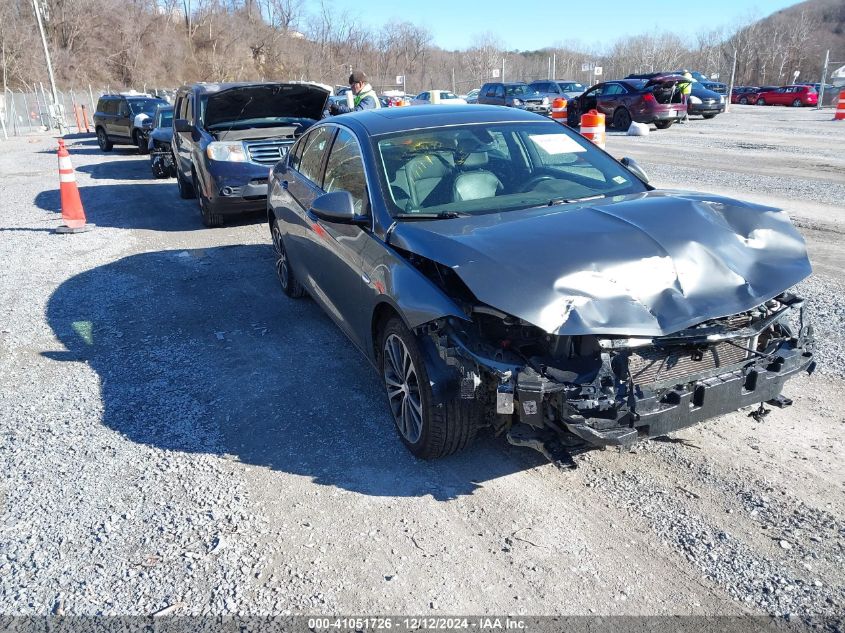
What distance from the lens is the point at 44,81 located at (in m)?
49.5

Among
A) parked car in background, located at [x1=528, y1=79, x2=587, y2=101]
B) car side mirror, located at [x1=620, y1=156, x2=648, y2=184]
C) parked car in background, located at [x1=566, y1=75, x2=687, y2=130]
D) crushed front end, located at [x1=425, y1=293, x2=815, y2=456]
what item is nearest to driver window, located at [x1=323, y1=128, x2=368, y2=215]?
crushed front end, located at [x1=425, y1=293, x2=815, y2=456]

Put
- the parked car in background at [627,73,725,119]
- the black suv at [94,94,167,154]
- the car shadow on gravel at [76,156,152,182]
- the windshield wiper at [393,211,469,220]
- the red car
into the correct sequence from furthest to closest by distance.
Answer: the red car, the parked car in background at [627,73,725,119], the black suv at [94,94,167,154], the car shadow on gravel at [76,156,152,182], the windshield wiper at [393,211,469,220]

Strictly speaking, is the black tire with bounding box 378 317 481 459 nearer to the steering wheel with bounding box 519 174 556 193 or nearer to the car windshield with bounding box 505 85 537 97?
the steering wheel with bounding box 519 174 556 193

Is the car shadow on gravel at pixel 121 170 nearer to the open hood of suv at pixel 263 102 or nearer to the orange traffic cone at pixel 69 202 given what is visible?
the orange traffic cone at pixel 69 202

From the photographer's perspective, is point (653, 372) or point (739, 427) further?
point (739, 427)

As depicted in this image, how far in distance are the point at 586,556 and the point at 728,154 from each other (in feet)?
48.3

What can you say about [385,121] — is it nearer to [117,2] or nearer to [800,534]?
[800,534]

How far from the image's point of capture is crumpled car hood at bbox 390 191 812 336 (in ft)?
9.50

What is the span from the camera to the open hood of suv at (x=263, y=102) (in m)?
9.88

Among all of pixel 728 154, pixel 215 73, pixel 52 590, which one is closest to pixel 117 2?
pixel 215 73

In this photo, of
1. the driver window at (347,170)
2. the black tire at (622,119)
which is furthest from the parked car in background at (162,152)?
the black tire at (622,119)

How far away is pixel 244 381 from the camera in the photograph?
4773 millimetres

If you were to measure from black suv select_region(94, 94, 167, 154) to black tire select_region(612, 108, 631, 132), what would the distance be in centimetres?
1456

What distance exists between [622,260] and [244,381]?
286cm
